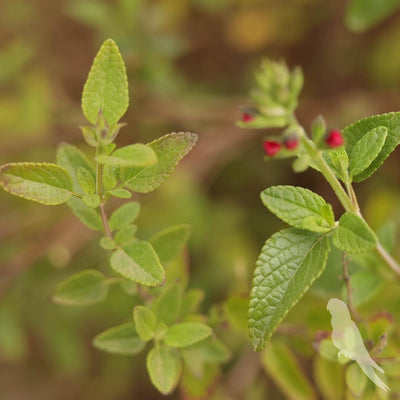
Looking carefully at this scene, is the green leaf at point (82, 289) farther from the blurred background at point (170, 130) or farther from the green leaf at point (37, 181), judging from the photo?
the blurred background at point (170, 130)

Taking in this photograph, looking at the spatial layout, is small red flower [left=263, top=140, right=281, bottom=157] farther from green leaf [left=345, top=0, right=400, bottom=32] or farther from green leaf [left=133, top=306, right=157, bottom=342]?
green leaf [left=345, top=0, right=400, bottom=32]

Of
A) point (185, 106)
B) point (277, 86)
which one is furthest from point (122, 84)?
point (185, 106)

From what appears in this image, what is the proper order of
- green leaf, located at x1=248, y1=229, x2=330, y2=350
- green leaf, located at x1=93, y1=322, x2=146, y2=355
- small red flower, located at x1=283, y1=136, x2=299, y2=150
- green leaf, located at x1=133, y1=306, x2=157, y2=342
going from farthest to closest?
green leaf, located at x1=93, y1=322, x2=146, y2=355 < green leaf, located at x1=133, y1=306, x2=157, y2=342 < green leaf, located at x1=248, y1=229, x2=330, y2=350 < small red flower, located at x1=283, y1=136, x2=299, y2=150

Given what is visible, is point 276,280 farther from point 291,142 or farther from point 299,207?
point 291,142

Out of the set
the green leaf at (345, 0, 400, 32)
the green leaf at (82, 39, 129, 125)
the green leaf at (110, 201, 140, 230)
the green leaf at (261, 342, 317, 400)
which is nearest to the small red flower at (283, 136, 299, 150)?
the green leaf at (82, 39, 129, 125)

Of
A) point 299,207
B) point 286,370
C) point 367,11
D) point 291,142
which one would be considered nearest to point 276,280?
point 299,207

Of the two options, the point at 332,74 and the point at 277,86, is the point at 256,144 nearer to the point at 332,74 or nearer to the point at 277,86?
the point at 332,74
